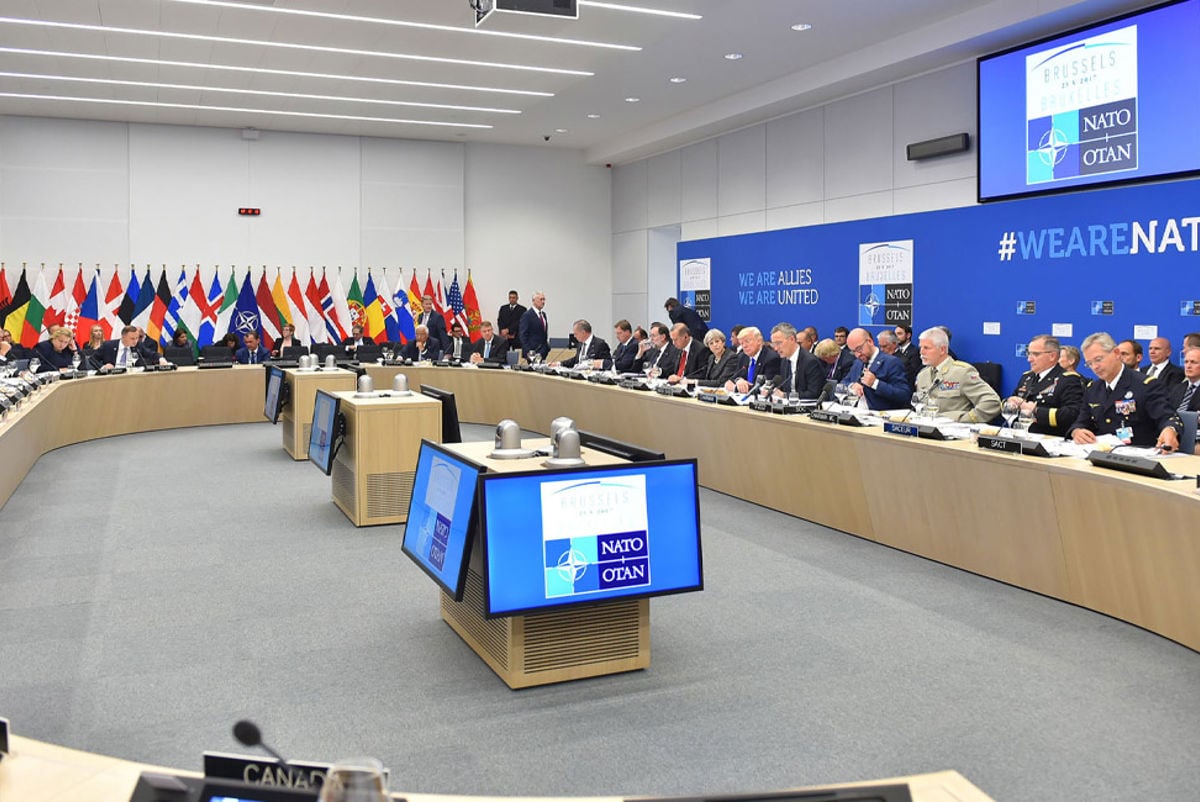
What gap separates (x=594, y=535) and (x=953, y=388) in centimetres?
372

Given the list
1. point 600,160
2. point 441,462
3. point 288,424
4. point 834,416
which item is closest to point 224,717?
point 441,462

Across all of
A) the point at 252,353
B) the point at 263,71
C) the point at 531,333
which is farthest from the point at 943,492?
the point at 252,353

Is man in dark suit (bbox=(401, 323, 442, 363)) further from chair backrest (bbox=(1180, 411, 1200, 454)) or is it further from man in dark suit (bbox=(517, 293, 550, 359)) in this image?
chair backrest (bbox=(1180, 411, 1200, 454))

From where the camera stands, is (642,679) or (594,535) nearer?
(594,535)

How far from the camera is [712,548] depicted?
5.98 metres

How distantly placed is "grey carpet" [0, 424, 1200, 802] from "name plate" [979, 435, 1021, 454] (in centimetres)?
70

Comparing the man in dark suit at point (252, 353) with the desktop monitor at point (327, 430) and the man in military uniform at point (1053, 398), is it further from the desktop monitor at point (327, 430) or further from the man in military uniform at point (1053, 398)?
the man in military uniform at point (1053, 398)

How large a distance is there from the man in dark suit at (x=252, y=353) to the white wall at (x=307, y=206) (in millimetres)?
2128

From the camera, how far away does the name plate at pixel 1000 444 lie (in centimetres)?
496

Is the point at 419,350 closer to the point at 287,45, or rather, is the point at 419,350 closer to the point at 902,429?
the point at 287,45

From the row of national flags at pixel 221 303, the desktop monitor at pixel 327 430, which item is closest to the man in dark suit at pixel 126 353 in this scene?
the row of national flags at pixel 221 303

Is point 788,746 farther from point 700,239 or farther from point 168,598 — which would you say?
point 700,239

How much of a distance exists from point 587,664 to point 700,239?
11204 millimetres

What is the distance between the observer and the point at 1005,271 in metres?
9.35
